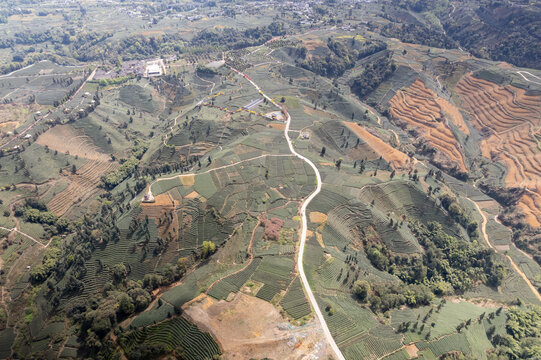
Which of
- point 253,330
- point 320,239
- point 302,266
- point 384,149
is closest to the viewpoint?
point 253,330

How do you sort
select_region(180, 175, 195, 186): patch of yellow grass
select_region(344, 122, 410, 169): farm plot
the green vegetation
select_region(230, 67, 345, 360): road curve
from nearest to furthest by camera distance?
select_region(230, 67, 345, 360): road curve < select_region(180, 175, 195, 186): patch of yellow grass < select_region(344, 122, 410, 169): farm plot < the green vegetation

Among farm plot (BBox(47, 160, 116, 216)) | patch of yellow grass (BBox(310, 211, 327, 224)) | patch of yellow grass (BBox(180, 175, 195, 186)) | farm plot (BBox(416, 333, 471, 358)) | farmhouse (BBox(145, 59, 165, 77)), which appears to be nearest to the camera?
farm plot (BBox(416, 333, 471, 358))

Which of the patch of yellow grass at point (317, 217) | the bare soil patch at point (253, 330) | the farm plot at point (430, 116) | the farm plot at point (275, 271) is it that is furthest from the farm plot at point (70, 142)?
the farm plot at point (430, 116)

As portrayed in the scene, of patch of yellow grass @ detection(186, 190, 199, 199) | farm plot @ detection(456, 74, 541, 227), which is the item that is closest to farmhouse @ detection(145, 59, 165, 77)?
patch of yellow grass @ detection(186, 190, 199, 199)

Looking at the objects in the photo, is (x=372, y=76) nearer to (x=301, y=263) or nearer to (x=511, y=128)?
(x=511, y=128)

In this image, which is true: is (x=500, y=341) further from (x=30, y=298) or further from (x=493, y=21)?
(x=493, y=21)

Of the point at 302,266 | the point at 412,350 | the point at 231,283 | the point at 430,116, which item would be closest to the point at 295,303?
the point at 302,266

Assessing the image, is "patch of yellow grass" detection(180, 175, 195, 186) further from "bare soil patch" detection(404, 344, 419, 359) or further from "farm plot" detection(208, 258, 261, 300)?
"bare soil patch" detection(404, 344, 419, 359)
